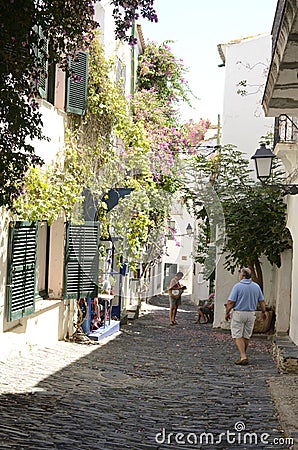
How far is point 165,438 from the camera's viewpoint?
6723mm

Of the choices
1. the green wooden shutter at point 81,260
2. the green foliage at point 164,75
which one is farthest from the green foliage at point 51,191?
the green foliage at point 164,75

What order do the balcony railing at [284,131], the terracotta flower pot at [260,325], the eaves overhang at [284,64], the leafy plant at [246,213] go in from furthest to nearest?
the terracotta flower pot at [260,325], the leafy plant at [246,213], the balcony railing at [284,131], the eaves overhang at [284,64]

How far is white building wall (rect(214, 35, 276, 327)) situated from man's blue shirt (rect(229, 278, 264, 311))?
22.5ft

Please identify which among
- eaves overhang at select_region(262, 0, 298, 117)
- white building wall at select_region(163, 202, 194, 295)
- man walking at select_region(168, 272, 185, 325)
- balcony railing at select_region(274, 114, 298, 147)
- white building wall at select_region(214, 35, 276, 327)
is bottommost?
man walking at select_region(168, 272, 185, 325)

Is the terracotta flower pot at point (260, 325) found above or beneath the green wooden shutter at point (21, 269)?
beneath

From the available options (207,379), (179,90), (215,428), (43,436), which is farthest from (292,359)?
(179,90)

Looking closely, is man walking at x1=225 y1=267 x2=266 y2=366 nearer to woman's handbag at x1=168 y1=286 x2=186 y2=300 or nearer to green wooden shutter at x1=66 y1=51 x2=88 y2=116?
green wooden shutter at x1=66 y1=51 x2=88 y2=116

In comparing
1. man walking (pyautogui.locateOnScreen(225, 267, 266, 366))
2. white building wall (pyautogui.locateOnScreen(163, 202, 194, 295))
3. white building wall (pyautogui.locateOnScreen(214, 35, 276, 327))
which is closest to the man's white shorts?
man walking (pyautogui.locateOnScreen(225, 267, 266, 366))

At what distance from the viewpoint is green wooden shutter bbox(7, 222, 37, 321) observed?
10203 mm

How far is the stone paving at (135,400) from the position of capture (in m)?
6.64

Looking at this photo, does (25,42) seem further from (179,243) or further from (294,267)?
(179,243)

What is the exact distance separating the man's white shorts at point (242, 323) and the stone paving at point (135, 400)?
0.50 meters

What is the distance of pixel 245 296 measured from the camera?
40.0 feet

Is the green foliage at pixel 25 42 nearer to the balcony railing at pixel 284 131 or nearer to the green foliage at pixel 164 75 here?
the balcony railing at pixel 284 131
